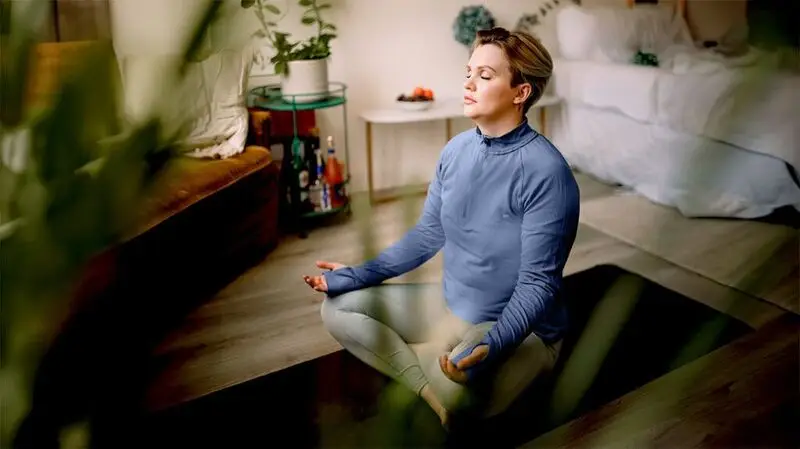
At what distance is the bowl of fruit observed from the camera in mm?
1303

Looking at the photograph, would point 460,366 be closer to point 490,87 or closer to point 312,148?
point 490,87

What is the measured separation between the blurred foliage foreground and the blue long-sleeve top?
24.1 inches

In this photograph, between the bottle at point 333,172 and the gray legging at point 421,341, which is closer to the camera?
the gray legging at point 421,341

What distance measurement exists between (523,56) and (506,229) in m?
0.22

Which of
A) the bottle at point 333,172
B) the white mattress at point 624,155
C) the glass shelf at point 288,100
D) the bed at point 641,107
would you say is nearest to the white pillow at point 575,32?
the bed at point 641,107

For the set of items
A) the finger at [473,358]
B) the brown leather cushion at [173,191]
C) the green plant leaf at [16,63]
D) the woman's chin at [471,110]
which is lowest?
the finger at [473,358]

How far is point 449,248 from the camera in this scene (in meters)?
0.88

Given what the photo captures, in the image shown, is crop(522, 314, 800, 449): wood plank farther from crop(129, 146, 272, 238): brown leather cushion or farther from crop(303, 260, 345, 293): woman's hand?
crop(129, 146, 272, 238): brown leather cushion

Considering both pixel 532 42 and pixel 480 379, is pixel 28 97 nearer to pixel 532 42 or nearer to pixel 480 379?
pixel 480 379

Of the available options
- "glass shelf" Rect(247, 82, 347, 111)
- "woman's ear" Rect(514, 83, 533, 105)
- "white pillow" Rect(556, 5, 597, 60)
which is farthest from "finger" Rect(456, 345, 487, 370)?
"glass shelf" Rect(247, 82, 347, 111)

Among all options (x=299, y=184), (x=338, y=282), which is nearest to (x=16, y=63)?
(x=338, y=282)

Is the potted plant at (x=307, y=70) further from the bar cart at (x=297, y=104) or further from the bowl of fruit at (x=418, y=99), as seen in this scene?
the bowl of fruit at (x=418, y=99)

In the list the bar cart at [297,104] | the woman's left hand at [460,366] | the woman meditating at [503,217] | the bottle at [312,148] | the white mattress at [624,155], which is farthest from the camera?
the bottle at [312,148]

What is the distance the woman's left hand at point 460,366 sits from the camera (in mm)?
534
